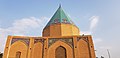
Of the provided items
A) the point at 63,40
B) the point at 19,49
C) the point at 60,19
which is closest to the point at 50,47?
the point at 63,40

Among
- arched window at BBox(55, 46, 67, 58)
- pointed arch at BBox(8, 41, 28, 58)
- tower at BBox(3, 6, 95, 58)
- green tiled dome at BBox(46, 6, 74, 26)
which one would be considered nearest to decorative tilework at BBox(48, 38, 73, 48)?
tower at BBox(3, 6, 95, 58)

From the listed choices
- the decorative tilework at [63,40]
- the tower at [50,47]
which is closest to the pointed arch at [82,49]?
the tower at [50,47]

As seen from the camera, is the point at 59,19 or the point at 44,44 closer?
the point at 44,44

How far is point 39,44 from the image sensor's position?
60.0ft

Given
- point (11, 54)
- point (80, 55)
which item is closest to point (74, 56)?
point (80, 55)

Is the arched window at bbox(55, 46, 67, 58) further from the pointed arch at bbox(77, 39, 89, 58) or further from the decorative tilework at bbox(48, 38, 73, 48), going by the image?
the pointed arch at bbox(77, 39, 89, 58)

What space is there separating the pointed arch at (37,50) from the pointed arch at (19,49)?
3.52 feet

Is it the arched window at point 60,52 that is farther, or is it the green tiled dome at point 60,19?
the green tiled dome at point 60,19

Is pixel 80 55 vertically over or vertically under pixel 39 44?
under

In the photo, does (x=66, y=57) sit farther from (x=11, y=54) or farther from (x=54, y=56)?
Answer: (x=11, y=54)

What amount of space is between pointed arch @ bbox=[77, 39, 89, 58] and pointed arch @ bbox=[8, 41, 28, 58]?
7017mm

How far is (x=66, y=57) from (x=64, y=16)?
8.24 metres

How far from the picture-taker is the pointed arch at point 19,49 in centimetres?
1739

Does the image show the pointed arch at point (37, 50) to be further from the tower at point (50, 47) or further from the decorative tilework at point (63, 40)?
the decorative tilework at point (63, 40)
